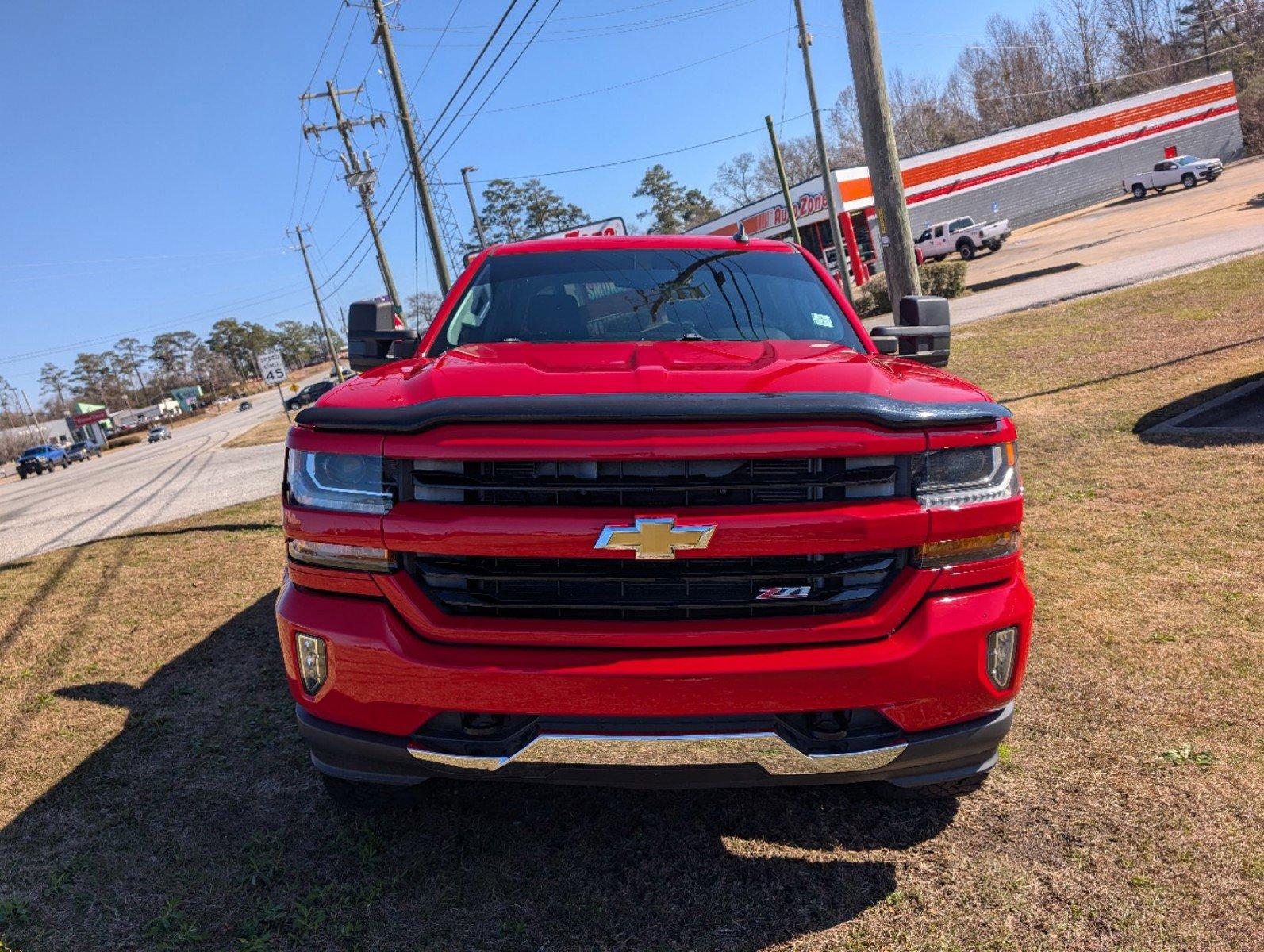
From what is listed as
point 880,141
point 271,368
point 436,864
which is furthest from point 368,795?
point 271,368

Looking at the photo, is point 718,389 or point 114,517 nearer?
point 718,389

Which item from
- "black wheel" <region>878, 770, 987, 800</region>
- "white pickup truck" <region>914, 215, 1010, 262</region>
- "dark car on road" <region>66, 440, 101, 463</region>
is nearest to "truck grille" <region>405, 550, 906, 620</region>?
"black wheel" <region>878, 770, 987, 800</region>

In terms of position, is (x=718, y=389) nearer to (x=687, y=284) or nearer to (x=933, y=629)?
(x=933, y=629)

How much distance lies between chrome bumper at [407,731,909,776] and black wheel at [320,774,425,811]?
0.65 m

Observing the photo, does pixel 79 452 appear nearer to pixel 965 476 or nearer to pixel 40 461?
pixel 40 461

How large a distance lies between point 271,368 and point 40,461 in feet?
109

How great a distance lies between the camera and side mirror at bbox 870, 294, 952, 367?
3527 millimetres

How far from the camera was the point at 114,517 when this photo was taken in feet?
38.4

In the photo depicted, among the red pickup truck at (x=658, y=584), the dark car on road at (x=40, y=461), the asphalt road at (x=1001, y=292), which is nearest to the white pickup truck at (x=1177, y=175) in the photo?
the asphalt road at (x=1001, y=292)

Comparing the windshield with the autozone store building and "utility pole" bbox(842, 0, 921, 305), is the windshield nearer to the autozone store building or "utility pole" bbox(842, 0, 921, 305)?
"utility pole" bbox(842, 0, 921, 305)

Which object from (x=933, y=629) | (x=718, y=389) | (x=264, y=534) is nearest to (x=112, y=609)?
(x=264, y=534)

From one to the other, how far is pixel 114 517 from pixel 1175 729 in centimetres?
1244

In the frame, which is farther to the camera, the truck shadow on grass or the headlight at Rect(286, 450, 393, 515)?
the truck shadow on grass

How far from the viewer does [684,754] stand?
6.79 feet
